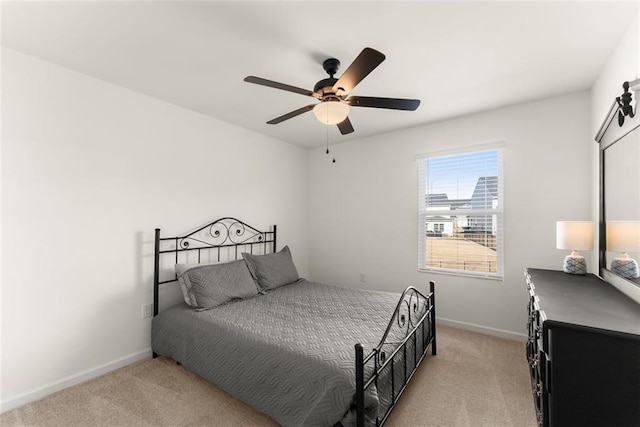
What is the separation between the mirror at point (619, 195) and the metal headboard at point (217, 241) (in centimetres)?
340

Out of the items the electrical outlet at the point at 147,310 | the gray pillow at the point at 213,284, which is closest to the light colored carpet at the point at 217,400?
the electrical outlet at the point at 147,310

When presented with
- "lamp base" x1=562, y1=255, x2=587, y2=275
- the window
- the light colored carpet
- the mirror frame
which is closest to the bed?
the light colored carpet

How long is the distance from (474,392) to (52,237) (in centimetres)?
343

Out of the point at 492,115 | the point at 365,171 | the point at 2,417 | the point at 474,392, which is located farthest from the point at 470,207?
the point at 2,417

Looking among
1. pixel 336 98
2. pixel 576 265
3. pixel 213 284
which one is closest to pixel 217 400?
pixel 213 284

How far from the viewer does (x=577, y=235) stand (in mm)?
2180

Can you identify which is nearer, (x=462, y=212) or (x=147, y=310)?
(x=147, y=310)

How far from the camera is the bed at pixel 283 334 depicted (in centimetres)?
158

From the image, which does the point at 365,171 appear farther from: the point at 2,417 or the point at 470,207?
the point at 2,417

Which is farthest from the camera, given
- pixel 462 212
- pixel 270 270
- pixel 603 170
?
pixel 462 212

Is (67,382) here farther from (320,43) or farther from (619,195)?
(619,195)

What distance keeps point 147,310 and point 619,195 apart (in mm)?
3896

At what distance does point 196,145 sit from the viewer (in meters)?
3.19

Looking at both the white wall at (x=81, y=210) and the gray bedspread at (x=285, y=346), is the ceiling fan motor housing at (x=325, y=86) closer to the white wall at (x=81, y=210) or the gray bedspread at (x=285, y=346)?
the gray bedspread at (x=285, y=346)
